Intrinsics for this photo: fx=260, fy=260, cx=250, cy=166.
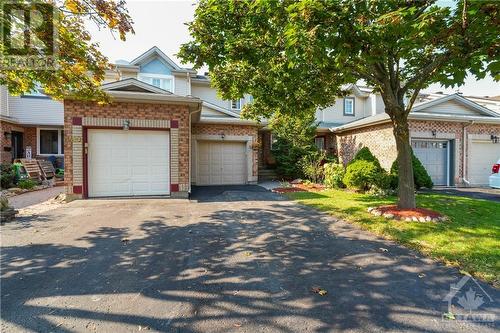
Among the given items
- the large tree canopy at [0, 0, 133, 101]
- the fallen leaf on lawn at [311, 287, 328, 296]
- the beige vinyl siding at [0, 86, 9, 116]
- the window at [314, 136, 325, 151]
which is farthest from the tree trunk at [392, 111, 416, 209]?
the beige vinyl siding at [0, 86, 9, 116]

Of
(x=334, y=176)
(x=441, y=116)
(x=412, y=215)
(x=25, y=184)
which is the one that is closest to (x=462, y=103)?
(x=441, y=116)

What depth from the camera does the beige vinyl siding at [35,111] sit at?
15266 mm

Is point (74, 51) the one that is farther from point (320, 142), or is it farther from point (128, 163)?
point (320, 142)

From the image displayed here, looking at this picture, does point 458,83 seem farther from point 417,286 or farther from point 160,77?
point 160,77

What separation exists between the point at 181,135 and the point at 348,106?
1408 centimetres

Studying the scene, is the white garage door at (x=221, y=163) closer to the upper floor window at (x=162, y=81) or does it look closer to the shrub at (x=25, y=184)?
the upper floor window at (x=162, y=81)

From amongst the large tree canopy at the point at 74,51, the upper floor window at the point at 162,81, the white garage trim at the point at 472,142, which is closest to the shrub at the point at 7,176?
the large tree canopy at the point at 74,51

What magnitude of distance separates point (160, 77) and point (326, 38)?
13.9m

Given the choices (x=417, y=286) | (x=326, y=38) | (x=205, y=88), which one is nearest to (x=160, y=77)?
(x=205, y=88)

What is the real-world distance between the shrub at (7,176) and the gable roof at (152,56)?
27.2 feet

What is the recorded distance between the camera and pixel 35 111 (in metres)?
15.6

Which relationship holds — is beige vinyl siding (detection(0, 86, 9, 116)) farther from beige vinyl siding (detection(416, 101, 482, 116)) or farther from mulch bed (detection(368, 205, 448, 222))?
beige vinyl siding (detection(416, 101, 482, 116))

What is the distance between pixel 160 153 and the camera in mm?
9219

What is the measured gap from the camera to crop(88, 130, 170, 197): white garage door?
877cm
